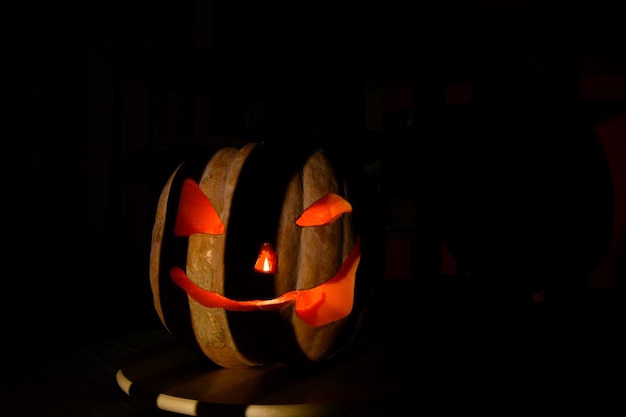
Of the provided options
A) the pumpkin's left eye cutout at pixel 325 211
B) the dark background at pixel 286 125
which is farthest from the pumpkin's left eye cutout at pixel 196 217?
the dark background at pixel 286 125

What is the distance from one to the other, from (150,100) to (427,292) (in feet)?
4.74

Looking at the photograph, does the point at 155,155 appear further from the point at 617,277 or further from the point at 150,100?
the point at 617,277

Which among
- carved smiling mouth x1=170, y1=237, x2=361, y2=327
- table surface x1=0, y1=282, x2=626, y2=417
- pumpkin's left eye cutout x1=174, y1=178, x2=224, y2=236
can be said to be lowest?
table surface x1=0, y1=282, x2=626, y2=417

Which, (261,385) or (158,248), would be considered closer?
(261,385)

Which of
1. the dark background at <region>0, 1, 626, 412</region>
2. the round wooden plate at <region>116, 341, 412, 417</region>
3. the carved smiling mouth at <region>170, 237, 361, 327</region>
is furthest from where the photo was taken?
the dark background at <region>0, 1, 626, 412</region>

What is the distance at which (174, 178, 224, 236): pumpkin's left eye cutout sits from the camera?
810mm

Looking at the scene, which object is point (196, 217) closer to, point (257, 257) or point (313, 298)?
point (257, 257)

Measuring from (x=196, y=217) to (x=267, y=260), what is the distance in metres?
0.14

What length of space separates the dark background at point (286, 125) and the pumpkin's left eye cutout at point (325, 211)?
261 millimetres

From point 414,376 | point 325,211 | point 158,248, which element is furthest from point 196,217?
point 414,376

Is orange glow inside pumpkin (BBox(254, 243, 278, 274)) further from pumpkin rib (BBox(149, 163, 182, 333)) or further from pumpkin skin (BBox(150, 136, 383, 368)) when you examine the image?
pumpkin rib (BBox(149, 163, 182, 333))

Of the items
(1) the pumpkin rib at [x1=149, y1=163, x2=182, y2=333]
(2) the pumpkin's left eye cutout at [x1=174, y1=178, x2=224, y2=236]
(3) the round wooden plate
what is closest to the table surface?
(3) the round wooden plate

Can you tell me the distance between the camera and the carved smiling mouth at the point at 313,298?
2.54 feet

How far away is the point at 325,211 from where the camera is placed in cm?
81
